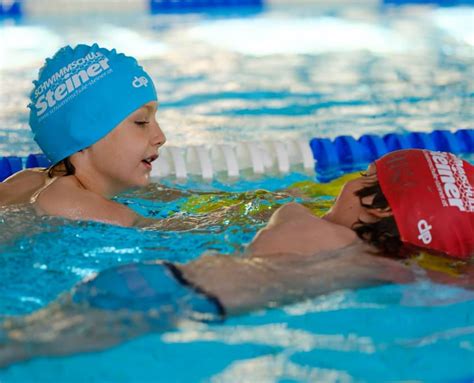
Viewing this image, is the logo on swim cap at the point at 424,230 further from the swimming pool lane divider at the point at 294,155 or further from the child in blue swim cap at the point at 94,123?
the swimming pool lane divider at the point at 294,155

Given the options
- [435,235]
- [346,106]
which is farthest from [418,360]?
[346,106]

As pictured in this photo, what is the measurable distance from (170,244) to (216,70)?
3781 mm

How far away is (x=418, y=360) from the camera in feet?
6.97

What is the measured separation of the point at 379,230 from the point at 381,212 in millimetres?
50

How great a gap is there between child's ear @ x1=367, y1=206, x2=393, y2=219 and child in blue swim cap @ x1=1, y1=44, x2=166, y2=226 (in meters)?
0.95

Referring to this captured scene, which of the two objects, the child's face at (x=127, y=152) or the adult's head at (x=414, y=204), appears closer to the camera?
the adult's head at (x=414, y=204)

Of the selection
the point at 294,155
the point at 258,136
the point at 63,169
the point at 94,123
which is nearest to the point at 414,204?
the point at 94,123

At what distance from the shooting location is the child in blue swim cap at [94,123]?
3.19 m

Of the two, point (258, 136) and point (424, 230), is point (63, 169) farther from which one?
point (258, 136)

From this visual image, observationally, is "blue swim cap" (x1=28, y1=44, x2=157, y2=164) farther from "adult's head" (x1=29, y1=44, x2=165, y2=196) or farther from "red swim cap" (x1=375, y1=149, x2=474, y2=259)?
"red swim cap" (x1=375, y1=149, x2=474, y2=259)

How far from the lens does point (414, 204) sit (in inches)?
96.0

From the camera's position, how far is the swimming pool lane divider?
4.36 metres

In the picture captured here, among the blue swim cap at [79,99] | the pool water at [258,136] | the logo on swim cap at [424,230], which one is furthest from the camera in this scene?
the blue swim cap at [79,99]

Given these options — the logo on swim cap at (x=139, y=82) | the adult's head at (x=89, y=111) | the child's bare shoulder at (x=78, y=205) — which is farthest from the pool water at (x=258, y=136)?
Result: the logo on swim cap at (x=139, y=82)
